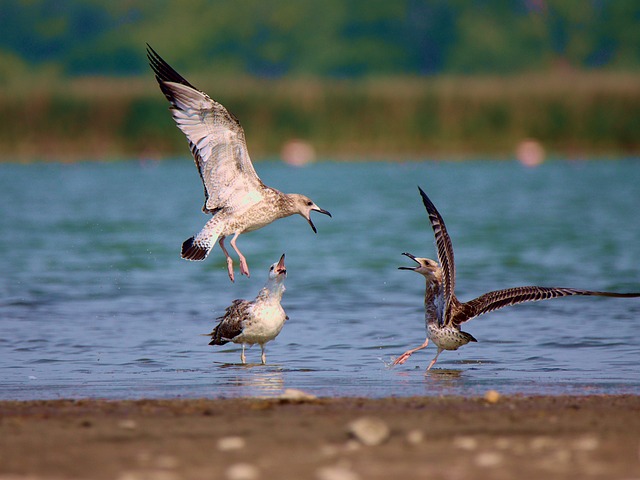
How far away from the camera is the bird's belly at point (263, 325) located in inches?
376

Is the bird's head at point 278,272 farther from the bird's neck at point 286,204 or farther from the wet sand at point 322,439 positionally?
the wet sand at point 322,439

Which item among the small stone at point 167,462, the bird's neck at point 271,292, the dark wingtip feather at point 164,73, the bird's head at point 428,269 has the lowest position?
the small stone at point 167,462

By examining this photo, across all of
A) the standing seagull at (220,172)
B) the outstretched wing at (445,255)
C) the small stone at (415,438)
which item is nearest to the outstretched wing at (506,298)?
the outstretched wing at (445,255)

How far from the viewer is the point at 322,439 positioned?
6.01 metres

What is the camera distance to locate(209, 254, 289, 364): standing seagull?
31.4 ft

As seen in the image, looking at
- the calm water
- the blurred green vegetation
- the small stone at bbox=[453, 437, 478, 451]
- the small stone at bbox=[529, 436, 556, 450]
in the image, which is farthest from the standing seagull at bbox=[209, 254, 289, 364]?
the blurred green vegetation

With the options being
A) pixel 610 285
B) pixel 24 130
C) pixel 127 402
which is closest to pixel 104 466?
pixel 127 402

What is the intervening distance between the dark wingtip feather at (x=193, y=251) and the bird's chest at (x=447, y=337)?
2176 millimetres

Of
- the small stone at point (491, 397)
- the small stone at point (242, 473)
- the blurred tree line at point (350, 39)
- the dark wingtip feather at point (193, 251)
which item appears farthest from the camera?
the blurred tree line at point (350, 39)

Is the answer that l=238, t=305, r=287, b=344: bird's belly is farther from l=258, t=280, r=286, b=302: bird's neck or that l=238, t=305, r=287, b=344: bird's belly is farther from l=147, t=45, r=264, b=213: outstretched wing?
l=147, t=45, r=264, b=213: outstretched wing

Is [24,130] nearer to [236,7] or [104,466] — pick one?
[104,466]

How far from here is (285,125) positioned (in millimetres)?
37688

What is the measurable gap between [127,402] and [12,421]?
876 millimetres

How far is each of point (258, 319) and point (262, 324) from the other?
0.05 m
